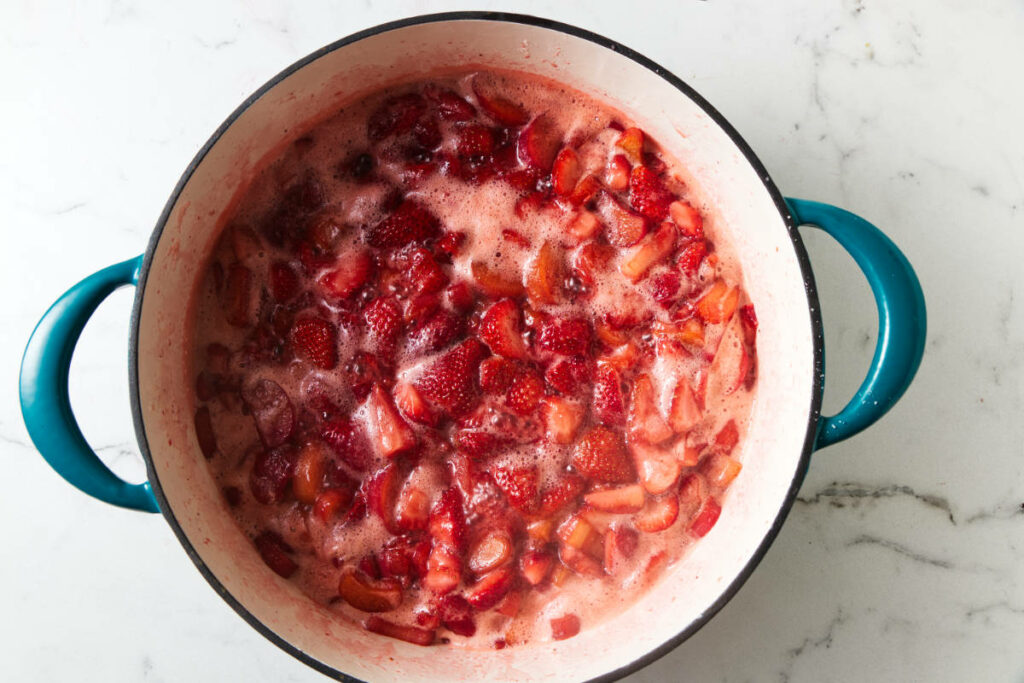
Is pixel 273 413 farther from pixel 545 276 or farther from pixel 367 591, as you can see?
pixel 545 276

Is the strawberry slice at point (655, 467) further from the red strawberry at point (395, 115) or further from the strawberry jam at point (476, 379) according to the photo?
the red strawberry at point (395, 115)

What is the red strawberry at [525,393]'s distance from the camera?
4.12 ft

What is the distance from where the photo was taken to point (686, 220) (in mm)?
1275

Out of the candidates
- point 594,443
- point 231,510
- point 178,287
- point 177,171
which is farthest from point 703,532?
point 177,171

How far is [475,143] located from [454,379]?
36 centimetres

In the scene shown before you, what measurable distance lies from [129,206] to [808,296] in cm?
104

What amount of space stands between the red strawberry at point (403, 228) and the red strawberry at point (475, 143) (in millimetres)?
113

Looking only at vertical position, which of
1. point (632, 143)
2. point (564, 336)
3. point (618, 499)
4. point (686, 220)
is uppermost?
point (632, 143)

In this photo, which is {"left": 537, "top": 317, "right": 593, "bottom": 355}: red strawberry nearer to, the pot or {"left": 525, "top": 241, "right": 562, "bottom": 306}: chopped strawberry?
{"left": 525, "top": 241, "right": 562, "bottom": 306}: chopped strawberry

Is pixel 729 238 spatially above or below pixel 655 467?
above

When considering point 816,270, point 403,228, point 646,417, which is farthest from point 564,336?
point 816,270

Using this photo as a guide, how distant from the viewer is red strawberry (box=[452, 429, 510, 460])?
1.25m

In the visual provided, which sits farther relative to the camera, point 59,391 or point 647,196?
point 647,196

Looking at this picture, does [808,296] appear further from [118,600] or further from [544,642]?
[118,600]
